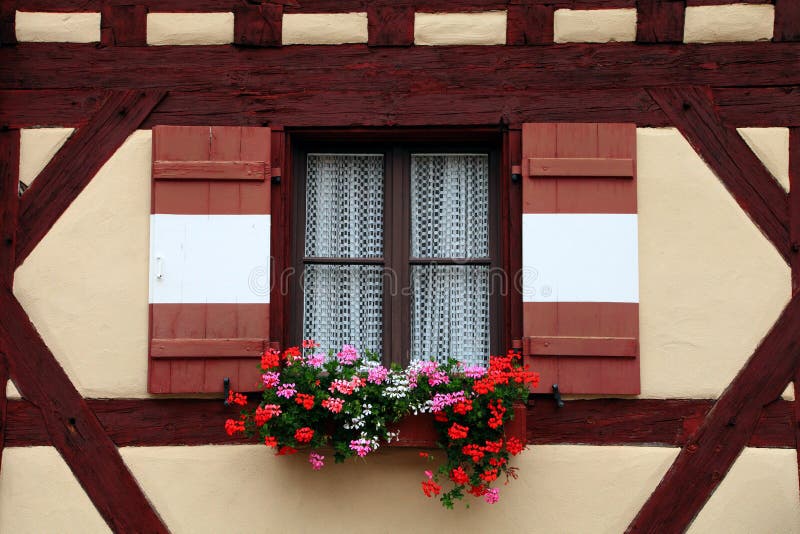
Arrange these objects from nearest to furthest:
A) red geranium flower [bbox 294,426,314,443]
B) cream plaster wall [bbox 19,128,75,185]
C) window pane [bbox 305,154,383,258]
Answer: red geranium flower [bbox 294,426,314,443] → cream plaster wall [bbox 19,128,75,185] → window pane [bbox 305,154,383,258]

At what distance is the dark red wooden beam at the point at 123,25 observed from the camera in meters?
4.47

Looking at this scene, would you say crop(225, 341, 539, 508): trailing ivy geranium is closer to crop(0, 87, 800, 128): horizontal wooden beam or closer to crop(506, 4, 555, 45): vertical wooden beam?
crop(0, 87, 800, 128): horizontal wooden beam

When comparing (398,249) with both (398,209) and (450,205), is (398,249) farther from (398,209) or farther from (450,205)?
(450,205)

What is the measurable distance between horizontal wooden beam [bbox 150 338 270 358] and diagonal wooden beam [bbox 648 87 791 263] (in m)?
2.24

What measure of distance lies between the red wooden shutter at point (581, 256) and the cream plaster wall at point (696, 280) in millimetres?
98

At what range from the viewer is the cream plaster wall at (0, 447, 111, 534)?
418cm

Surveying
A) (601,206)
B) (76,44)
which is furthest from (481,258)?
(76,44)

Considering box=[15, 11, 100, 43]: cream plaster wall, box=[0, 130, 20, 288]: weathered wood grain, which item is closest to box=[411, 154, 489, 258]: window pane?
box=[15, 11, 100, 43]: cream plaster wall

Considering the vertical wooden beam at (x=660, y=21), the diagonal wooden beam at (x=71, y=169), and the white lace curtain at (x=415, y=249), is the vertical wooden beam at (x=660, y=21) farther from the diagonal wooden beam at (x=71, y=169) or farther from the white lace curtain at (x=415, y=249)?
the diagonal wooden beam at (x=71, y=169)

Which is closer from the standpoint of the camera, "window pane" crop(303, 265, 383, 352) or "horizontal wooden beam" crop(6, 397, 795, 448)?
"horizontal wooden beam" crop(6, 397, 795, 448)

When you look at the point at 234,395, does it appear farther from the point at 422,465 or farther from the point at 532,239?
the point at 532,239

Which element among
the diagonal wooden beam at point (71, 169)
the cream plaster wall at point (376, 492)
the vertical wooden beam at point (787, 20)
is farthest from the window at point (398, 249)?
the vertical wooden beam at point (787, 20)

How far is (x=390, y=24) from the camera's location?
4.46m

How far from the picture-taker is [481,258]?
15.0ft
